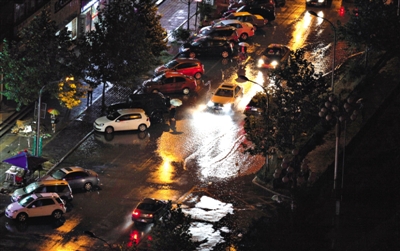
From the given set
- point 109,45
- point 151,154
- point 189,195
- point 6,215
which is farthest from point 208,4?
point 6,215

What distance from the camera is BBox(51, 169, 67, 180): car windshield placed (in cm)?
5688

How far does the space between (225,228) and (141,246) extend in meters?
4.91

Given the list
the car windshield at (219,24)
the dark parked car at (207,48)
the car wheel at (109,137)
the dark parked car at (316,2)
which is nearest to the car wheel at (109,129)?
the car wheel at (109,137)

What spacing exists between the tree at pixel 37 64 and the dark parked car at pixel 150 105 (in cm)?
299

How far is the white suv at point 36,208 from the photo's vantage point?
52906 millimetres

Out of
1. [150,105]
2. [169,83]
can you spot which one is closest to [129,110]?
[150,105]

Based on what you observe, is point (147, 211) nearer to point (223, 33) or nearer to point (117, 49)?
point (117, 49)

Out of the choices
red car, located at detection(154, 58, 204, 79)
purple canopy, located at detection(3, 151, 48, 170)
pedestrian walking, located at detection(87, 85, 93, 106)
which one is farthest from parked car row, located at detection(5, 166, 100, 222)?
red car, located at detection(154, 58, 204, 79)

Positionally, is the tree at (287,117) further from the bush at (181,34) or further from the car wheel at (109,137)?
the bush at (181,34)

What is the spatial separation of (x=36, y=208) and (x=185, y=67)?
2416 centimetres

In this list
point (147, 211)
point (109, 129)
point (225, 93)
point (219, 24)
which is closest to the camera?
point (147, 211)

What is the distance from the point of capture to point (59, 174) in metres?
57.2

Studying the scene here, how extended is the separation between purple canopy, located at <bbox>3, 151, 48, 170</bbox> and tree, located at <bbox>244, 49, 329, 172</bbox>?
1241cm

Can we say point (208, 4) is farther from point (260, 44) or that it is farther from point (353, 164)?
point (353, 164)
